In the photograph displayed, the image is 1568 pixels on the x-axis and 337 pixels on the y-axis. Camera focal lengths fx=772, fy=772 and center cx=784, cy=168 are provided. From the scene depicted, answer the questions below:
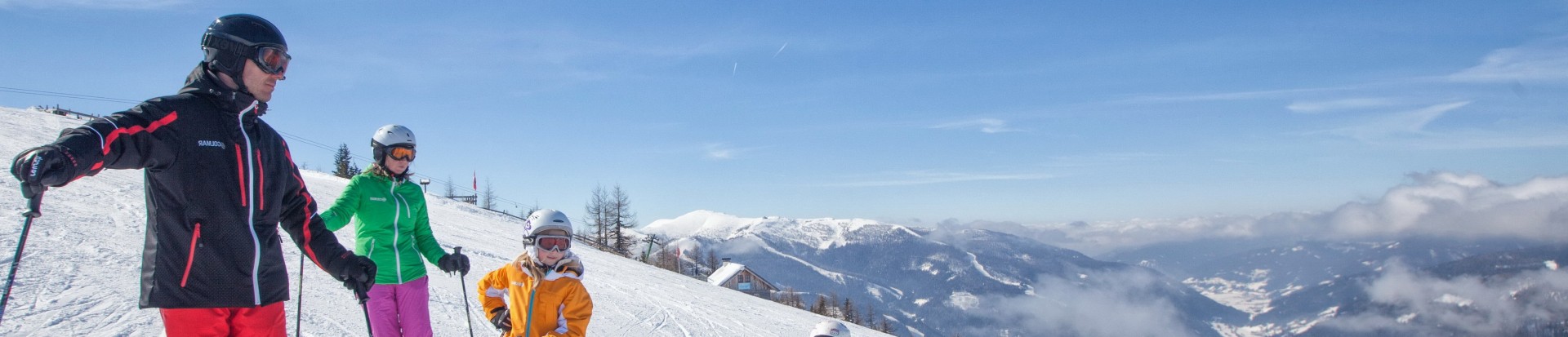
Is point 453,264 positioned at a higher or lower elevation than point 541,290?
higher

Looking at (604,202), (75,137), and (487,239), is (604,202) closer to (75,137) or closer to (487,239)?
(487,239)

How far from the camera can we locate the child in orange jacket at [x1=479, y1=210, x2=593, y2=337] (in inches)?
178

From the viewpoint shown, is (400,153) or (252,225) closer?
(252,225)

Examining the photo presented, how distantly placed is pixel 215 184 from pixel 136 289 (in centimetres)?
609

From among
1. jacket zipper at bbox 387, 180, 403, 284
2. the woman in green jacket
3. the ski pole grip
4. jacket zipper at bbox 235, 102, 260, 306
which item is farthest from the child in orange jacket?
the ski pole grip

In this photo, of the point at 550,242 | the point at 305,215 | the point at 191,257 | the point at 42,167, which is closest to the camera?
the point at 42,167

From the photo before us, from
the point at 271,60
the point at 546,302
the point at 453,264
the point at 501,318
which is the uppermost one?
the point at 271,60

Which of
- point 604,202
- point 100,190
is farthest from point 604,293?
point 604,202

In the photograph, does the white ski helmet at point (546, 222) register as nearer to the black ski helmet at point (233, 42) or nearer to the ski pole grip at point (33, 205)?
the black ski helmet at point (233, 42)

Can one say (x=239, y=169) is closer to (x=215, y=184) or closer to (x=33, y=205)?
(x=215, y=184)

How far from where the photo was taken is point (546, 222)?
4.74m

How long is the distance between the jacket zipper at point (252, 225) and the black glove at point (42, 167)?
0.64 m

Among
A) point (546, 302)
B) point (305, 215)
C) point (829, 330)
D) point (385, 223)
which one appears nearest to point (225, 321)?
point (305, 215)

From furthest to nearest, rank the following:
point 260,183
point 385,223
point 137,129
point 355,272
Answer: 1. point 385,223
2. point 355,272
3. point 260,183
4. point 137,129
